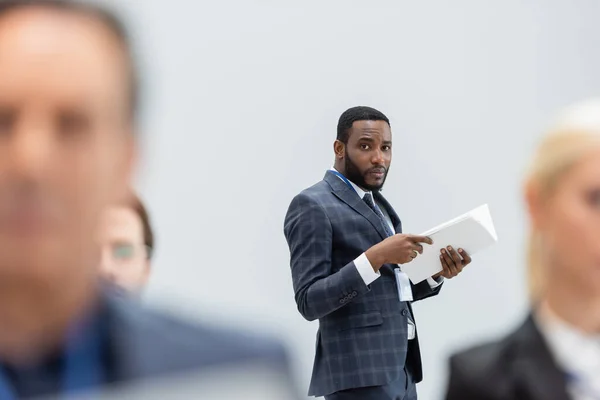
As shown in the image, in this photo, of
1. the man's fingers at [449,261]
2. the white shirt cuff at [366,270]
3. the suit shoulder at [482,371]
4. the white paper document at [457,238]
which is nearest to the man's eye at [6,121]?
the suit shoulder at [482,371]

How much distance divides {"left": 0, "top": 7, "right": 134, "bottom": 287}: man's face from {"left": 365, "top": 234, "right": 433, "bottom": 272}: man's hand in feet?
3.41

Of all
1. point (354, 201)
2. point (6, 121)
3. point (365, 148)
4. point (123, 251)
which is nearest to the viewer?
point (6, 121)

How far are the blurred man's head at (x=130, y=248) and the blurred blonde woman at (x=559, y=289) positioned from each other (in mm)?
460

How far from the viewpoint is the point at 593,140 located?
0.98 metres

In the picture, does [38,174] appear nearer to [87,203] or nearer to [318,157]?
[87,203]

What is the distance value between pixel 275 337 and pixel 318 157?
7.58 feet

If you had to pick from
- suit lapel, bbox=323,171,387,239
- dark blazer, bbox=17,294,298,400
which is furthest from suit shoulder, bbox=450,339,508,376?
suit lapel, bbox=323,171,387,239

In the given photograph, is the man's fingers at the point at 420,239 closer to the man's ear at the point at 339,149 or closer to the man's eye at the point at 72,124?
the man's ear at the point at 339,149

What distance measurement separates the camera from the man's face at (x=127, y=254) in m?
0.92

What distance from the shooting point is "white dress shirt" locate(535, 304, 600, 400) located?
0.97m

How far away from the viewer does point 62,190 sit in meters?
0.70

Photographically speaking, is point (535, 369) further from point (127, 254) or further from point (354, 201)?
point (354, 201)

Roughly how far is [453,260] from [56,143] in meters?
1.07

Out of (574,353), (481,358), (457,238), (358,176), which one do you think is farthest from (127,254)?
(358,176)
